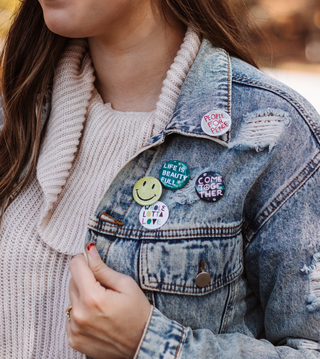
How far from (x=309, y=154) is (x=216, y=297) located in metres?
0.42

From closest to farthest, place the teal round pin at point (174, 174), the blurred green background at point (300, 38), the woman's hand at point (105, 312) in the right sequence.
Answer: the woman's hand at point (105, 312)
the teal round pin at point (174, 174)
the blurred green background at point (300, 38)

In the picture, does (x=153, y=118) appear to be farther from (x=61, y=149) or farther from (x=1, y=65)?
(x=1, y=65)

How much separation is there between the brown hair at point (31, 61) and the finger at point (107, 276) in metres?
0.39

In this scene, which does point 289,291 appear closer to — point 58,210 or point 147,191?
point 147,191

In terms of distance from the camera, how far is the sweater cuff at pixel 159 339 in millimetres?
786

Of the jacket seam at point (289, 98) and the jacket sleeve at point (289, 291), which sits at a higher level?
the jacket seam at point (289, 98)

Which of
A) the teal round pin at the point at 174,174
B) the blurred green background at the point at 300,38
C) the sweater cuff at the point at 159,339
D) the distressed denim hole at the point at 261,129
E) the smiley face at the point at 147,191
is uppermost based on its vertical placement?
the blurred green background at the point at 300,38

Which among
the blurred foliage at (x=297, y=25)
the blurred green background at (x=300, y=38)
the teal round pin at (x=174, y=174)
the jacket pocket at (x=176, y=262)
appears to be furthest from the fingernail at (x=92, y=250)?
the blurred foliage at (x=297, y=25)

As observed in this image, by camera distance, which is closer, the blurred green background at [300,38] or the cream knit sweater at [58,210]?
the cream knit sweater at [58,210]

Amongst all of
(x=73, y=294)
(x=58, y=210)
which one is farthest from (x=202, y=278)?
(x=58, y=210)

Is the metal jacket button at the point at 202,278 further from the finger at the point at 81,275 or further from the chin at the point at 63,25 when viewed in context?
the chin at the point at 63,25

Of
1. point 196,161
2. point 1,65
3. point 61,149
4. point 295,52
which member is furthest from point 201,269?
point 295,52

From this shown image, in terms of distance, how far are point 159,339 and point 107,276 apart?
180mm

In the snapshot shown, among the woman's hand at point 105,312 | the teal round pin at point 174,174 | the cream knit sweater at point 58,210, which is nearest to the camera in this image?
the woman's hand at point 105,312
